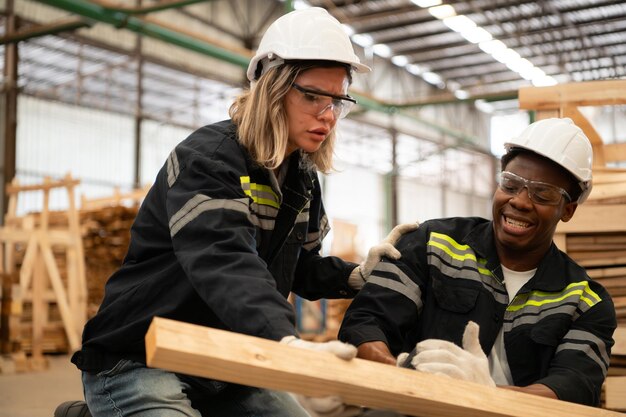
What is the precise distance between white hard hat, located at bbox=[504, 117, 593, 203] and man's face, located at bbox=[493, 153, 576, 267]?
52 millimetres

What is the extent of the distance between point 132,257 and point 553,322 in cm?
164

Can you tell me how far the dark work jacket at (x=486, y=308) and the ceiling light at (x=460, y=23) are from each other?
17371mm

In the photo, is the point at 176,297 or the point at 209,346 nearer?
the point at 209,346

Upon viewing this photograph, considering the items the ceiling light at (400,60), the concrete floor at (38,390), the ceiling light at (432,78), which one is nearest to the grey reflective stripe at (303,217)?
the concrete floor at (38,390)

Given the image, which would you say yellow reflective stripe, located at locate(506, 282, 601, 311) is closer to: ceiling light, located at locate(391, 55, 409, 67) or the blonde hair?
the blonde hair

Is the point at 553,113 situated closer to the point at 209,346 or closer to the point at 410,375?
the point at 410,375

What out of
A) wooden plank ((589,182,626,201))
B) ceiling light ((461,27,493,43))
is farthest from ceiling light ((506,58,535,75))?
wooden plank ((589,182,626,201))

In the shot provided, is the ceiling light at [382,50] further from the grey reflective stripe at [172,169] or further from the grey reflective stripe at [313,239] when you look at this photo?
the grey reflective stripe at [172,169]

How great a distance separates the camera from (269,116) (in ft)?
7.86

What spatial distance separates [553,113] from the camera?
4.66 m

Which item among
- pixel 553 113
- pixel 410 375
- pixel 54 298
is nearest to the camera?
pixel 410 375

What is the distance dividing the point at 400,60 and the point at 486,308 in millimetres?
22630

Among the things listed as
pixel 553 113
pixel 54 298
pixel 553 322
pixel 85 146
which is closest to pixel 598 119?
pixel 85 146

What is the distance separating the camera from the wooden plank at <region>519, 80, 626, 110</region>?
453 centimetres
